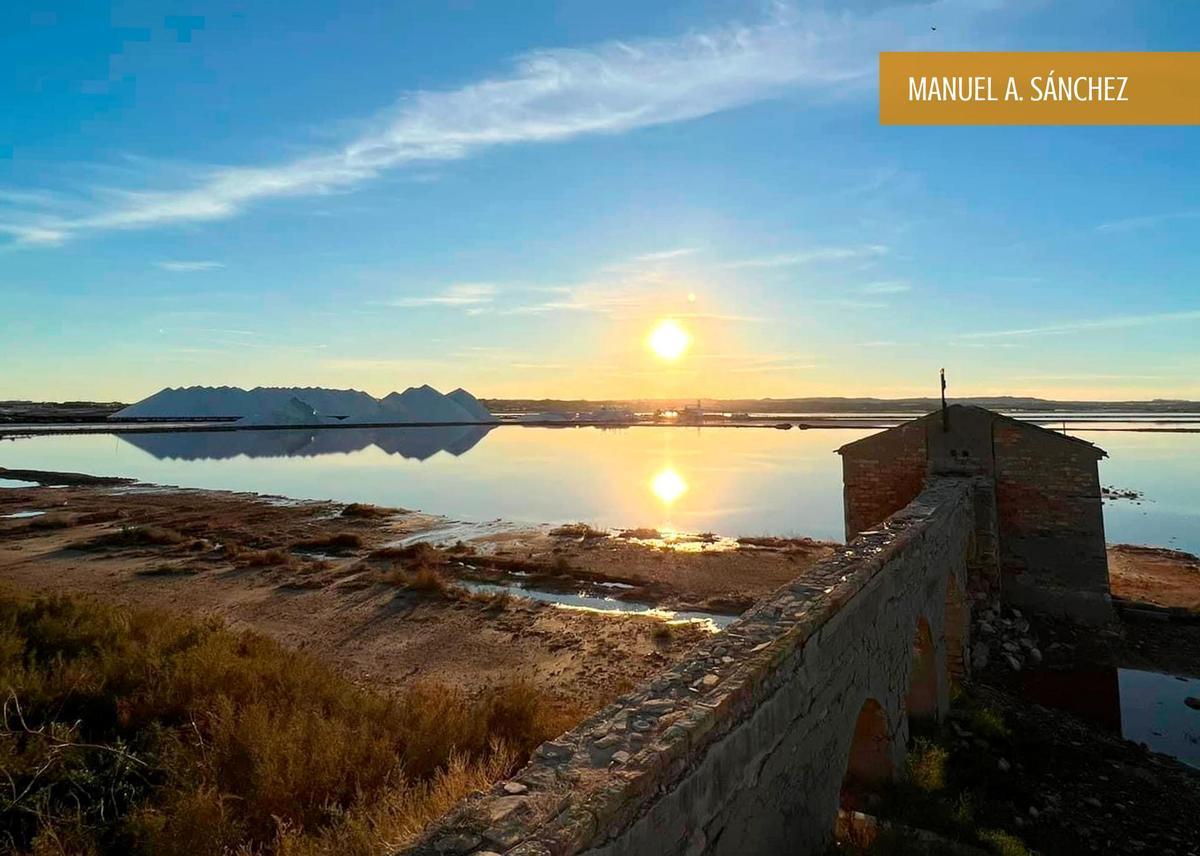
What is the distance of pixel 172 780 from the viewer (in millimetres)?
4727

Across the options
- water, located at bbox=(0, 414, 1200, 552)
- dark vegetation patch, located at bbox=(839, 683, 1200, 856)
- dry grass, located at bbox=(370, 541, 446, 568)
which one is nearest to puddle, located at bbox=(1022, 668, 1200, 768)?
dark vegetation patch, located at bbox=(839, 683, 1200, 856)

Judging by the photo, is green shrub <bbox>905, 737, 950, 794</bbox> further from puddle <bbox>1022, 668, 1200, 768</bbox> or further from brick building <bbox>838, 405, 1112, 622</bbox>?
brick building <bbox>838, 405, 1112, 622</bbox>

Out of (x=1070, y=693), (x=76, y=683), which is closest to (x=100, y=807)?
(x=76, y=683)

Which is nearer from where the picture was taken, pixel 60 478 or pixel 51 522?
pixel 51 522

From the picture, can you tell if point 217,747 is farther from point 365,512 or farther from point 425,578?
point 365,512

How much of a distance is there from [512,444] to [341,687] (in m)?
50.1

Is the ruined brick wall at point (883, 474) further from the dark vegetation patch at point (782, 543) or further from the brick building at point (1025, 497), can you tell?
the dark vegetation patch at point (782, 543)

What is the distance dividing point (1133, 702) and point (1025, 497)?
3.78m

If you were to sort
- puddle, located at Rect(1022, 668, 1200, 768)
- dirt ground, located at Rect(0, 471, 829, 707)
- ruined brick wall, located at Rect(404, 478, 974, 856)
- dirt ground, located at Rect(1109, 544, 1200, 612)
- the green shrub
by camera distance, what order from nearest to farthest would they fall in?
ruined brick wall, located at Rect(404, 478, 974, 856), the green shrub, puddle, located at Rect(1022, 668, 1200, 768), dirt ground, located at Rect(0, 471, 829, 707), dirt ground, located at Rect(1109, 544, 1200, 612)

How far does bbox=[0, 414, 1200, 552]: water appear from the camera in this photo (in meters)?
23.6

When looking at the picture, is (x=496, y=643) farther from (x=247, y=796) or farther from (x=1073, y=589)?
(x=1073, y=589)

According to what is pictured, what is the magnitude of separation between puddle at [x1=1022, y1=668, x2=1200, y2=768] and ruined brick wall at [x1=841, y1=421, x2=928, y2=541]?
12.5 feet

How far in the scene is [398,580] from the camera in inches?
553

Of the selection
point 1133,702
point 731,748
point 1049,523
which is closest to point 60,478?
point 731,748
